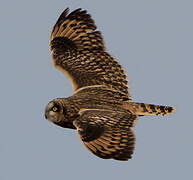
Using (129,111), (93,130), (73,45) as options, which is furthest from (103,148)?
(73,45)

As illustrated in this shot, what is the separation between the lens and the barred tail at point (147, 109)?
10609 mm

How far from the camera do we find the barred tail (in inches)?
418

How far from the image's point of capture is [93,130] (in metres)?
9.32

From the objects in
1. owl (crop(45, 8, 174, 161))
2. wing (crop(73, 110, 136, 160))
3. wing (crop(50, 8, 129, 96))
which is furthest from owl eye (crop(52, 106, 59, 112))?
wing (crop(50, 8, 129, 96))

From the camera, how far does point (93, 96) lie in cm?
1069

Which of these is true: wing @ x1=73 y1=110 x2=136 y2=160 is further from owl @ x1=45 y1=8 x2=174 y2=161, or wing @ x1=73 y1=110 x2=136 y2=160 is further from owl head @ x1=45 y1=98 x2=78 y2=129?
owl head @ x1=45 y1=98 x2=78 y2=129

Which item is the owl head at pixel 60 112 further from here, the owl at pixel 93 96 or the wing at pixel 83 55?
the wing at pixel 83 55

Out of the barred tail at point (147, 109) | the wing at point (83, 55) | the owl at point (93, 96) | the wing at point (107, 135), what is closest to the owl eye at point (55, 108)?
the owl at point (93, 96)

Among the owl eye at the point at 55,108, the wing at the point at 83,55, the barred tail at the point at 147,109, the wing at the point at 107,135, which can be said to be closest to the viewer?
the wing at the point at 107,135

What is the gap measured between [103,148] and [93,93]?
1.91 metres

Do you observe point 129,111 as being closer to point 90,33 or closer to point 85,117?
point 85,117

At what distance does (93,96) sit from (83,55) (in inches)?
47.1

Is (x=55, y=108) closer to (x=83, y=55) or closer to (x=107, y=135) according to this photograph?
(x=107, y=135)

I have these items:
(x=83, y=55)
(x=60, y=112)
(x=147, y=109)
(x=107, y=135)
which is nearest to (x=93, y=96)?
(x=60, y=112)
